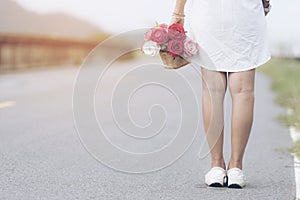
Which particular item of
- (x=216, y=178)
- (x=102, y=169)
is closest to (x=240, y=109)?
(x=216, y=178)

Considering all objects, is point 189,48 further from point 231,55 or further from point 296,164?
point 296,164

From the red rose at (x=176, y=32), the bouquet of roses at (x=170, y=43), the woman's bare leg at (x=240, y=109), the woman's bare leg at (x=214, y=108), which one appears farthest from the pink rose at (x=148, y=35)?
the woman's bare leg at (x=240, y=109)

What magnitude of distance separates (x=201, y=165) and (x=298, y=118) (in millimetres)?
3066

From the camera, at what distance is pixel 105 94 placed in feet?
42.5

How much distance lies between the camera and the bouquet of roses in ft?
15.2

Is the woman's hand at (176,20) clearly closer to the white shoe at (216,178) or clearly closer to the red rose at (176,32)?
the red rose at (176,32)

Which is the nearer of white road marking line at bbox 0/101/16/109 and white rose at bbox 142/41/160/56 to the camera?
white rose at bbox 142/41/160/56

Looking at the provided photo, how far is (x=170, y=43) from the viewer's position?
15.3 feet

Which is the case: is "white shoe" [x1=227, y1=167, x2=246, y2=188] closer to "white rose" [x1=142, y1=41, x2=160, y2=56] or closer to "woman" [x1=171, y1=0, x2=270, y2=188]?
"woman" [x1=171, y1=0, x2=270, y2=188]

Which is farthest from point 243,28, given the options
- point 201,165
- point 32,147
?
point 32,147

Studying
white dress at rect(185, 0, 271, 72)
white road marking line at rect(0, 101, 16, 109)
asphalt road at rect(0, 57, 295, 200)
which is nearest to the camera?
asphalt road at rect(0, 57, 295, 200)

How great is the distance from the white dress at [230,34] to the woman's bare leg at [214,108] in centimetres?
7

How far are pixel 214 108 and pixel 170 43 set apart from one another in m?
0.52

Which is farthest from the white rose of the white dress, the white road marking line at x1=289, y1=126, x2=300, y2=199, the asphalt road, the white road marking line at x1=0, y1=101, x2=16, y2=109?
the white road marking line at x1=0, y1=101, x2=16, y2=109
